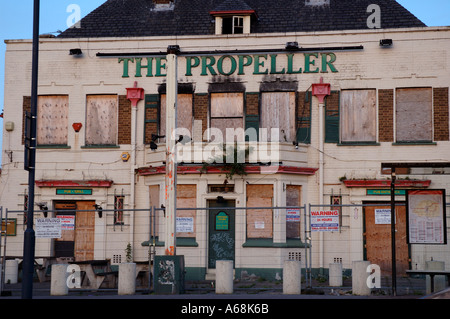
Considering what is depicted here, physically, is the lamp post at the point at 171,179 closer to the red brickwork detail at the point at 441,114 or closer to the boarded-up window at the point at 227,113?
the boarded-up window at the point at 227,113

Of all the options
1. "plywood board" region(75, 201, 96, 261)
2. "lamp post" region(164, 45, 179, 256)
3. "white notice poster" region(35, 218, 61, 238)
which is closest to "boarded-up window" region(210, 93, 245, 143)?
"plywood board" region(75, 201, 96, 261)

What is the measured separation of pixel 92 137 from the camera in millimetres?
23016

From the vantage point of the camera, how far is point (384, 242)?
2136 cm

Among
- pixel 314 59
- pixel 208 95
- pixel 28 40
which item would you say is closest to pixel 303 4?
pixel 314 59

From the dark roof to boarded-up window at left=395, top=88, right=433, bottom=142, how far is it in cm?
263

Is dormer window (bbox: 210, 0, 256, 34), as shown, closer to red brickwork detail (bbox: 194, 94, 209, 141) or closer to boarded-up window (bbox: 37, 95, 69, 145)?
red brickwork detail (bbox: 194, 94, 209, 141)

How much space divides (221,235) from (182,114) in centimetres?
446

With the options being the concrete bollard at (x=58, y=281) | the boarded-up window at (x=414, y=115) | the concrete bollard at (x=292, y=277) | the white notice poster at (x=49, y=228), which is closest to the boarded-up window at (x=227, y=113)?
the boarded-up window at (x=414, y=115)

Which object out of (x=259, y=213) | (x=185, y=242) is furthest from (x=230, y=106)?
(x=185, y=242)

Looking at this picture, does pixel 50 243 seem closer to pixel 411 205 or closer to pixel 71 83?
pixel 71 83

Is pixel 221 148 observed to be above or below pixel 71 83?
below

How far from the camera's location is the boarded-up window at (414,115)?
21672mm

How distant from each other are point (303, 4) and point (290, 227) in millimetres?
8367

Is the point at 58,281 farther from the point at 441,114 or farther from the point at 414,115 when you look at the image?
the point at 441,114
